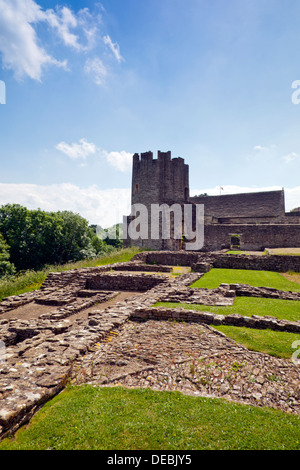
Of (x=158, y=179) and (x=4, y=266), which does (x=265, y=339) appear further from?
(x=158, y=179)

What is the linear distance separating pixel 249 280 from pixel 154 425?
1213 centimetres

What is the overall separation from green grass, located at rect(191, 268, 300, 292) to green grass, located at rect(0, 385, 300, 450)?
8.84 meters

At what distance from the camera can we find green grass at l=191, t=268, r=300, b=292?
512 inches

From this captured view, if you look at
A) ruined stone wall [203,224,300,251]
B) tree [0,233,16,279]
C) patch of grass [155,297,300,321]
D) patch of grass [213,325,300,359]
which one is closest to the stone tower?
ruined stone wall [203,224,300,251]

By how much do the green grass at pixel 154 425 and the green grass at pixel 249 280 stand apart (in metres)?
8.84

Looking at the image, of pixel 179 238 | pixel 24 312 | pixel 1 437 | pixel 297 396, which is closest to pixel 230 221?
pixel 179 238

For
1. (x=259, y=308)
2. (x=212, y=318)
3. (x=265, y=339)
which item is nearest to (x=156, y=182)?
(x=259, y=308)

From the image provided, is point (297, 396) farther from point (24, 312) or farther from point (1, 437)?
point (24, 312)

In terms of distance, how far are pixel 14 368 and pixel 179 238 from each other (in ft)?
91.5

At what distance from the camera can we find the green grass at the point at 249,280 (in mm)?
13002

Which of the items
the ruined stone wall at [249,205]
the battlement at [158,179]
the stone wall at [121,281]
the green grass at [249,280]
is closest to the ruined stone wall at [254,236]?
the battlement at [158,179]

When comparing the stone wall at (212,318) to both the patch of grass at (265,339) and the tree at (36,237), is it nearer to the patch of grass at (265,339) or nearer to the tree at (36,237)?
the patch of grass at (265,339)

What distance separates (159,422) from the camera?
11.9 ft

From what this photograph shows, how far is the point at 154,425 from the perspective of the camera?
11.8 ft
